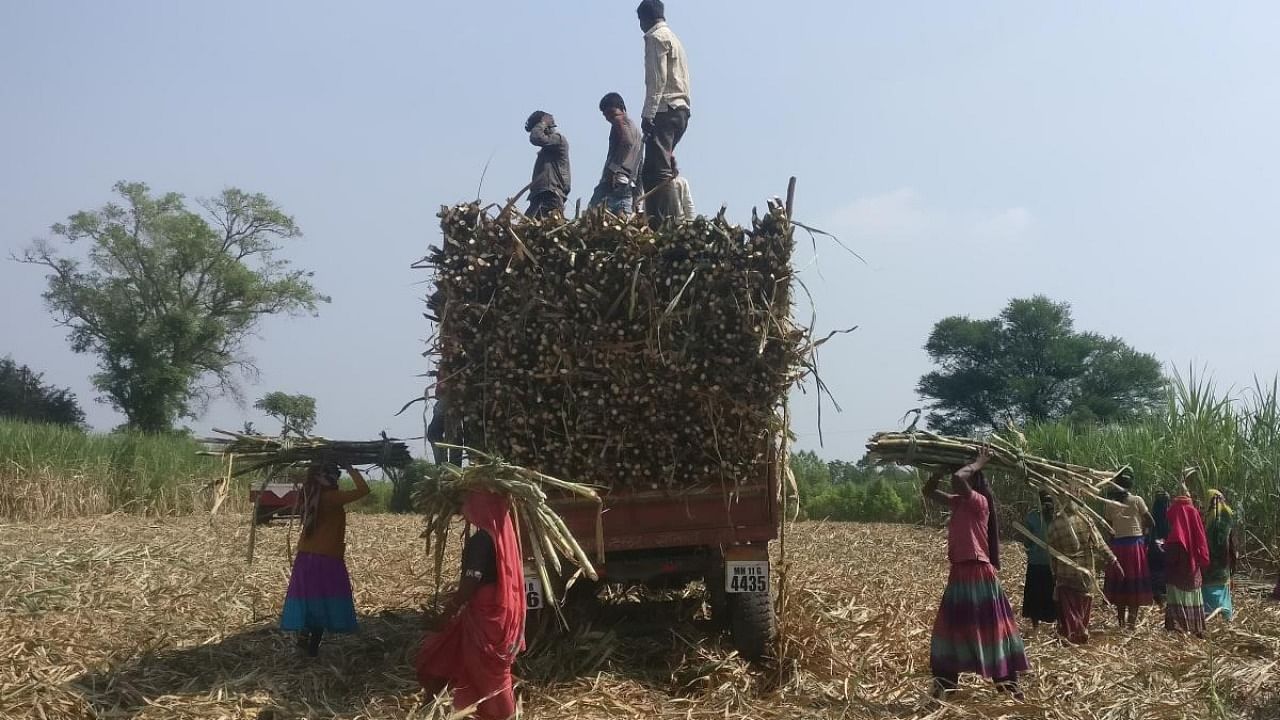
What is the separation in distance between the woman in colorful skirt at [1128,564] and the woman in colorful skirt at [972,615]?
4496 mm

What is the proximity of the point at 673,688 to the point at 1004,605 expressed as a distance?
218 cm

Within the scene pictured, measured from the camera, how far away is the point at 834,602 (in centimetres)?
907

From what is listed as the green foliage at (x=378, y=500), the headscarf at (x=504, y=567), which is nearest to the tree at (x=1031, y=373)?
the green foliage at (x=378, y=500)

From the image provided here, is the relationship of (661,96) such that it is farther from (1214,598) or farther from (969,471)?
(1214,598)

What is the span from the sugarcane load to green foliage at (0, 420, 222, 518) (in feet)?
45.7

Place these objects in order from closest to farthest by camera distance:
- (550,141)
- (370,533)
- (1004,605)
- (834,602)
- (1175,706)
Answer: (1175,706), (1004,605), (834,602), (550,141), (370,533)

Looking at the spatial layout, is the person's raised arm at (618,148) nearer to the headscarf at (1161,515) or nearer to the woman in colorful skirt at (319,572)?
the woman in colorful skirt at (319,572)

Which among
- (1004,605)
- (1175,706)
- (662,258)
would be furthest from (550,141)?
(1175,706)

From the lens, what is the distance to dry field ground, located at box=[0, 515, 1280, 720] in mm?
6426

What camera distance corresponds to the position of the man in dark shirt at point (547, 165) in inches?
391

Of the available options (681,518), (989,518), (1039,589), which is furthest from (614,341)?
(1039,589)

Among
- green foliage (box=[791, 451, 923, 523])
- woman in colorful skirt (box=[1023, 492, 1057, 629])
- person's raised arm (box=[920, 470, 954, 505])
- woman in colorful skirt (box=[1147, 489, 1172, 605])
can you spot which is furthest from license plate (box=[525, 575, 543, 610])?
green foliage (box=[791, 451, 923, 523])

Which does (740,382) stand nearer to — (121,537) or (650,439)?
(650,439)

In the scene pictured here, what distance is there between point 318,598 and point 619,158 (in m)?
4.86
